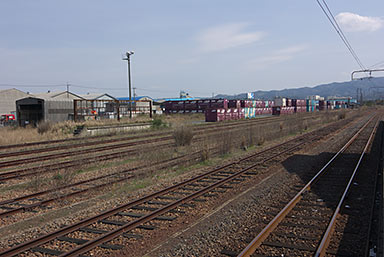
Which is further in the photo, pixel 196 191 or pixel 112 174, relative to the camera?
pixel 112 174

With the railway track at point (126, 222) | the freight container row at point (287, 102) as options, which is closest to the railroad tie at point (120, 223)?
the railway track at point (126, 222)

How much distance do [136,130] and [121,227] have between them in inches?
994

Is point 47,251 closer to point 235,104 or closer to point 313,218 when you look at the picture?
point 313,218

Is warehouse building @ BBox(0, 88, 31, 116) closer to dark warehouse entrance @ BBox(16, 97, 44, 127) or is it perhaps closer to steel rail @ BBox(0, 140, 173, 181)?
dark warehouse entrance @ BBox(16, 97, 44, 127)

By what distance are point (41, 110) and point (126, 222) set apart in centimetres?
3348

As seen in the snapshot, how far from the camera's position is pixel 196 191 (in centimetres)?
969

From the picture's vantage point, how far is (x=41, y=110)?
36688 mm

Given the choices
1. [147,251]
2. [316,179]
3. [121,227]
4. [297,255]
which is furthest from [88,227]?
[316,179]

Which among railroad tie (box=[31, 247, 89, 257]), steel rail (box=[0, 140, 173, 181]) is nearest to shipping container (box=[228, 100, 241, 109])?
steel rail (box=[0, 140, 173, 181])

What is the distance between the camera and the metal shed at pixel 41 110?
3503cm

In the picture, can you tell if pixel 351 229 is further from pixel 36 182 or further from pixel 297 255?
pixel 36 182

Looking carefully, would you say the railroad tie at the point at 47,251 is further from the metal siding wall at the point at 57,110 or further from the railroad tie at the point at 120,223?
the metal siding wall at the point at 57,110

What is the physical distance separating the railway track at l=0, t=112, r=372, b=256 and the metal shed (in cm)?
2846

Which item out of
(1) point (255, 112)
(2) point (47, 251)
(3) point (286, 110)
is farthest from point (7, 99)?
(2) point (47, 251)
